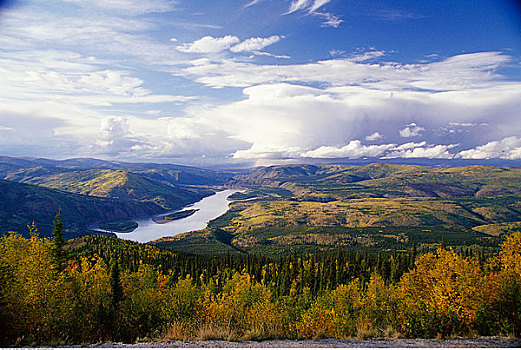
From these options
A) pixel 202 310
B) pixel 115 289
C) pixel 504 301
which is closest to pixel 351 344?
pixel 504 301

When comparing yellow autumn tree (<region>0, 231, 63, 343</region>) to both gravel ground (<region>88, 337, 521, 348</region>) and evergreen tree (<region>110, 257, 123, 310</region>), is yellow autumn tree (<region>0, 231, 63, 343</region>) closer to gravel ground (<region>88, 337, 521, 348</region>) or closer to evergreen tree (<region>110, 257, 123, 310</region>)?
evergreen tree (<region>110, 257, 123, 310</region>)

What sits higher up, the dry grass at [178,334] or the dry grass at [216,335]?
the dry grass at [216,335]

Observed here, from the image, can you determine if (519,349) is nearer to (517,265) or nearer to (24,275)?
(517,265)

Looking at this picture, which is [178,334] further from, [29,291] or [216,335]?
[29,291]

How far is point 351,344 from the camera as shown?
1117 cm

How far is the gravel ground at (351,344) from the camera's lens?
428 inches

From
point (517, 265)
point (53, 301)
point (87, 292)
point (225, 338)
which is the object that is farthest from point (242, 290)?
point (517, 265)

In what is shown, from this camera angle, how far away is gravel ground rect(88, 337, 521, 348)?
10.9m

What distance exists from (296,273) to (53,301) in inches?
3511

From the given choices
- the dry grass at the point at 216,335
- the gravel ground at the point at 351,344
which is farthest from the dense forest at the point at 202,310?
the gravel ground at the point at 351,344

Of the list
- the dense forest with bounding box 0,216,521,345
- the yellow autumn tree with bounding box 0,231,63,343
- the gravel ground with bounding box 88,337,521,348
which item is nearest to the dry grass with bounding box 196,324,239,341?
the dense forest with bounding box 0,216,521,345

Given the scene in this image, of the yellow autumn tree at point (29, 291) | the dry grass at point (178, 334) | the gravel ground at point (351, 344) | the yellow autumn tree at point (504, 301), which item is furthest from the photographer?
the yellow autumn tree at point (29, 291)

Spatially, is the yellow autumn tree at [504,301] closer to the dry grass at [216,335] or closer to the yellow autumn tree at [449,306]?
the yellow autumn tree at [449,306]

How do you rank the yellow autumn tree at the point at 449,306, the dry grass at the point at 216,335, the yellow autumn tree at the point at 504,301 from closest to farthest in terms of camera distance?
the dry grass at the point at 216,335, the yellow autumn tree at the point at 449,306, the yellow autumn tree at the point at 504,301
